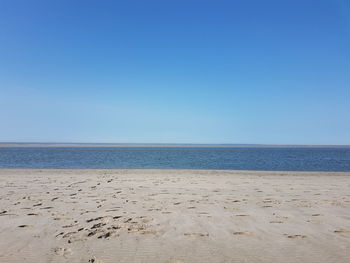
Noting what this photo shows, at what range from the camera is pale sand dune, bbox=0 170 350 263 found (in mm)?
5414

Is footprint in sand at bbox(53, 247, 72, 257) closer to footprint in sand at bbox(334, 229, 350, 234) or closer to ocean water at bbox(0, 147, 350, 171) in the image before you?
footprint in sand at bbox(334, 229, 350, 234)

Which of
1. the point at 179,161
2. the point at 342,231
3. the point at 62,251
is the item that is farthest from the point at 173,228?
the point at 179,161

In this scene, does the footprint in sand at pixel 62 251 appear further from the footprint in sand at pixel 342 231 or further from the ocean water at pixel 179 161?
the ocean water at pixel 179 161

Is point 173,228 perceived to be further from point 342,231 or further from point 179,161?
point 179,161

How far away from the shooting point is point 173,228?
22.9ft

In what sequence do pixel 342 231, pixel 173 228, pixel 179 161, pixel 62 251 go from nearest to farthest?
pixel 62 251
pixel 342 231
pixel 173 228
pixel 179 161

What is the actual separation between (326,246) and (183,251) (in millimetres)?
3525

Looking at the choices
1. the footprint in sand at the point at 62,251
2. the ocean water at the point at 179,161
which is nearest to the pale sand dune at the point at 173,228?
the footprint in sand at the point at 62,251

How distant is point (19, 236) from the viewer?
632 centimetres

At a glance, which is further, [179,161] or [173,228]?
[179,161]

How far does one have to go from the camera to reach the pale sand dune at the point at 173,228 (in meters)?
5.41

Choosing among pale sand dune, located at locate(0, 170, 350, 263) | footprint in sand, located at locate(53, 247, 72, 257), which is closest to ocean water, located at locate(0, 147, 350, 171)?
pale sand dune, located at locate(0, 170, 350, 263)

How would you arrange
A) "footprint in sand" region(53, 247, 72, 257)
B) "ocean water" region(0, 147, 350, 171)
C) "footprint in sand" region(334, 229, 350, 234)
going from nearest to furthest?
→ "footprint in sand" region(53, 247, 72, 257)
"footprint in sand" region(334, 229, 350, 234)
"ocean water" region(0, 147, 350, 171)

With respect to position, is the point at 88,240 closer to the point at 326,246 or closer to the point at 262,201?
the point at 326,246
